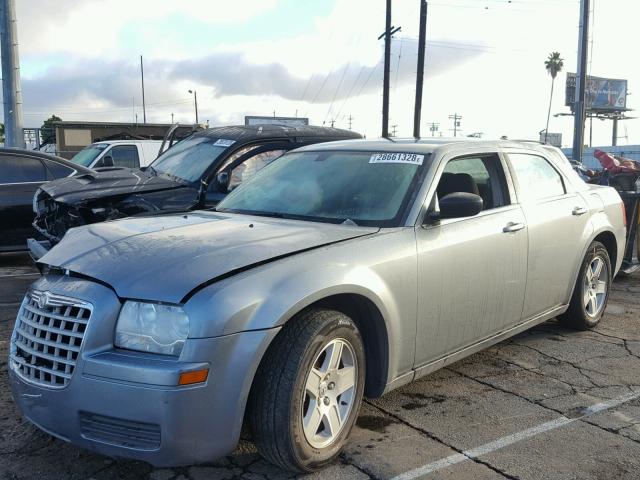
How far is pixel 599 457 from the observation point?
3.41 meters

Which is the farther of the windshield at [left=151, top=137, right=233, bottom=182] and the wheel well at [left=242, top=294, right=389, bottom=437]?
the windshield at [left=151, top=137, right=233, bottom=182]

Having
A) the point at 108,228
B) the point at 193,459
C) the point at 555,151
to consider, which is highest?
the point at 555,151

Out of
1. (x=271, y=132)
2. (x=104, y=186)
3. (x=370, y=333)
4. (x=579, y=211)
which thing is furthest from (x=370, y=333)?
(x=271, y=132)

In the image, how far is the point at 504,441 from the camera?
3.57 m

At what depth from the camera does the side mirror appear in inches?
149

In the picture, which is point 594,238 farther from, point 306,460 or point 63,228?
point 63,228

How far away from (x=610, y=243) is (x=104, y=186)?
16.1 feet

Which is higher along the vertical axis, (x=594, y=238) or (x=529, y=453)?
(x=594, y=238)

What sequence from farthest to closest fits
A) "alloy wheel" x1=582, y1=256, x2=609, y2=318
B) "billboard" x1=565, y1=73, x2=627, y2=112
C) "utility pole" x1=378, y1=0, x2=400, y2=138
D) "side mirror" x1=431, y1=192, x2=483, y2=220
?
"billboard" x1=565, y1=73, x2=627, y2=112 < "utility pole" x1=378, y1=0, x2=400, y2=138 < "alloy wheel" x1=582, y1=256, x2=609, y2=318 < "side mirror" x1=431, y1=192, x2=483, y2=220

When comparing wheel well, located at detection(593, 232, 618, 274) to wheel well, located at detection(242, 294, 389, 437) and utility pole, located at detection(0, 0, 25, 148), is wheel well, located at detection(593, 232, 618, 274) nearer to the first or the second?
wheel well, located at detection(242, 294, 389, 437)

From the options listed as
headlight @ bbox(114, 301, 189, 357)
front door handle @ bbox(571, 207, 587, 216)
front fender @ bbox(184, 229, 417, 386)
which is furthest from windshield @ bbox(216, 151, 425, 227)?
front door handle @ bbox(571, 207, 587, 216)

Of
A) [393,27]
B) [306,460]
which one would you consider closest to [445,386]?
[306,460]

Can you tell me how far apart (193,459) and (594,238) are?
411cm

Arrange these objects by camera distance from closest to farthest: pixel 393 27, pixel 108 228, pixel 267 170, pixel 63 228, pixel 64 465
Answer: pixel 64 465
pixel 108 228
pixel 267 170
pixel 63 228
pixel 393 27
